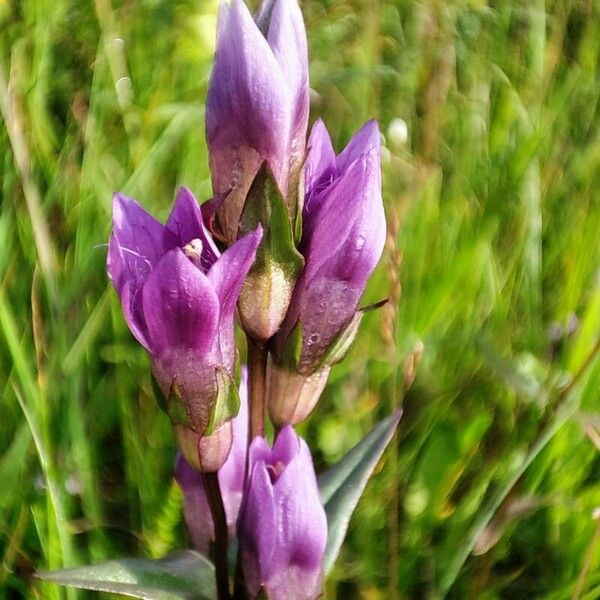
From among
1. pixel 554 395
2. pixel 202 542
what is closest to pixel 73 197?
pixel 202 542

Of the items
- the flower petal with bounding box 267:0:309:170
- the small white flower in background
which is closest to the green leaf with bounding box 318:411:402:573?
the flower petal with bounding box 267:0:309:170

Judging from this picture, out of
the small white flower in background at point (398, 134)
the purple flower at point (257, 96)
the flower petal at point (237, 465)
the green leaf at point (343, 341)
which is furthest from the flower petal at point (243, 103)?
the small white flower in background at point (398, 134)

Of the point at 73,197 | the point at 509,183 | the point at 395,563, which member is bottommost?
the point at 395,563

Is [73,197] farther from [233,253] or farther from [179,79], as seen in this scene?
[233,253]

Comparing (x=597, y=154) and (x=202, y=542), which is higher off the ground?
(x=597, y=154)

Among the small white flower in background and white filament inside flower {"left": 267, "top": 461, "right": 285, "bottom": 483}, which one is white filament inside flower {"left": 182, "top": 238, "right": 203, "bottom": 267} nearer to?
white filament inside flower {"left": 267, "top": 461, "right": 285, "bottom": 483}

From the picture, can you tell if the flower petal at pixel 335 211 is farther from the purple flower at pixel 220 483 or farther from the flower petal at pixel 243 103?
the purple flower at pixel 220 483

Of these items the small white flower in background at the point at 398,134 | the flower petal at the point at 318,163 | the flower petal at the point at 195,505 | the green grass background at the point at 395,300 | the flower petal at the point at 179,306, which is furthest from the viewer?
the small white flower in background at the point at 398,134

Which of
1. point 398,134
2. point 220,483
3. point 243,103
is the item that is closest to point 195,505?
point 220,483
